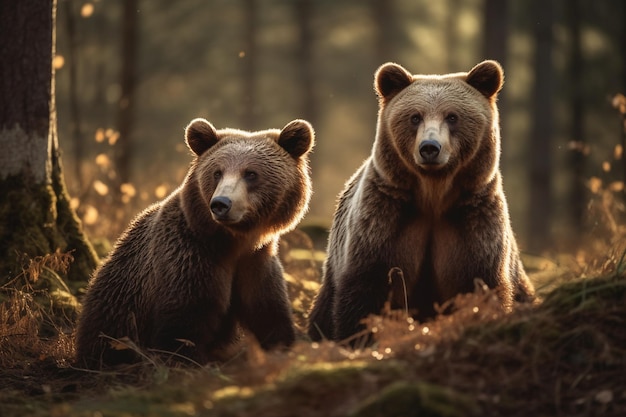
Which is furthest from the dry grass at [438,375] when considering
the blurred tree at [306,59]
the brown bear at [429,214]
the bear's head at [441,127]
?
the blurred tree at [306,59]

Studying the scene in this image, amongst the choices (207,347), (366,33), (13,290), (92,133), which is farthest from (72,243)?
(366,33)

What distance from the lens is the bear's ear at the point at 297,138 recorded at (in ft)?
18.4

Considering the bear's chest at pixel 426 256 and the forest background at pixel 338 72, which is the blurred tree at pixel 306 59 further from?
the bear's chest at pixel 426 256

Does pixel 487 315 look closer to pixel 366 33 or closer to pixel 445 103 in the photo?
pixel 445 103

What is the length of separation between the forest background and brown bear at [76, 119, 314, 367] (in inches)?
327

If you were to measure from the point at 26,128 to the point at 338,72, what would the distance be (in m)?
24.3

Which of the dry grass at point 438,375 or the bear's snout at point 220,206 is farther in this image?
the bear's snout at point 220,206

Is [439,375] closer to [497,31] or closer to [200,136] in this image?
[200,136]

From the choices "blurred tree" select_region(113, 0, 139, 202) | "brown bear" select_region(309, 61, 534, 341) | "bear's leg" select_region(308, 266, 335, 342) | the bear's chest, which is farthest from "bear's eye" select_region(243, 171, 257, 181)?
"blurred tree" select_region(113, 0, 139, 202)

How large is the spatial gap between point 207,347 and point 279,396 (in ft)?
7.31

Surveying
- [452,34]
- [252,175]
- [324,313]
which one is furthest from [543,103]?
[452,34]

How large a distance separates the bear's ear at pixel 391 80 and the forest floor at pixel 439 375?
1961mm

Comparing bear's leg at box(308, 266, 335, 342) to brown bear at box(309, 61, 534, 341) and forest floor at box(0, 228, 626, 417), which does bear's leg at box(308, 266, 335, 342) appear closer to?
brown bear at box(309, 61, 534, 341)

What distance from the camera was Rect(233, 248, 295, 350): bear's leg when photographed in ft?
18.1
